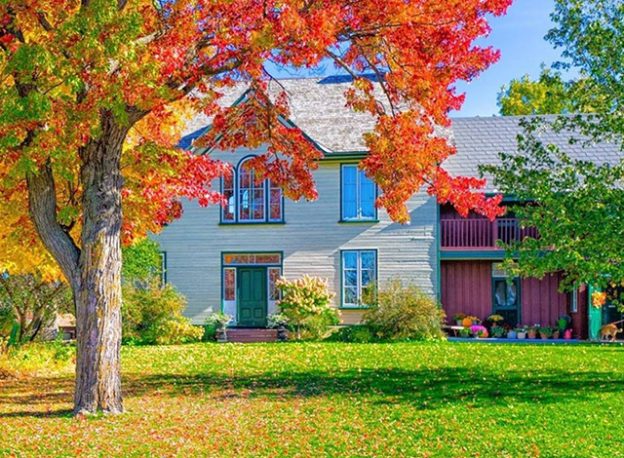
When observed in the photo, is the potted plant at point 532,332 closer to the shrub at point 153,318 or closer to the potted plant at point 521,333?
the potted plant at point 521,333

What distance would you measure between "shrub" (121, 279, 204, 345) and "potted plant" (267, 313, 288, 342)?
8.40ft

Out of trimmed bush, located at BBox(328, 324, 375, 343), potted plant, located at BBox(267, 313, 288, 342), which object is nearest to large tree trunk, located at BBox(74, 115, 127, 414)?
trimmed bush, located at BBox(328, 324, 375, 343)

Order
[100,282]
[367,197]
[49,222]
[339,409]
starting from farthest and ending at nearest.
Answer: [367,197], [339,409], [49,222], [100,282]

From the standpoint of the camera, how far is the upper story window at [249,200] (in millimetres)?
27797

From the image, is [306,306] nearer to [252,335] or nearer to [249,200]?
[252,335]

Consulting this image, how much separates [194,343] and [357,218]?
22.0 feet

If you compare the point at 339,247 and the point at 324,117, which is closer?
the point at 339,247

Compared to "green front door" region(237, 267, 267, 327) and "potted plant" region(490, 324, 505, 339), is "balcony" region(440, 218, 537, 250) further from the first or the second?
"green front door" region(237, 267, 267, 327)

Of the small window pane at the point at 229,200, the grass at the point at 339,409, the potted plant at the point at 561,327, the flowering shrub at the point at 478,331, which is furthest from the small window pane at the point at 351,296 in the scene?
the grass at the point at 339,409

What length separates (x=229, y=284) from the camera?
1104 inches

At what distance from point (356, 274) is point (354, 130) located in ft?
15.5

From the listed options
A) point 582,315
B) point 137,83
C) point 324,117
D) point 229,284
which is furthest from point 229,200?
point 137,83

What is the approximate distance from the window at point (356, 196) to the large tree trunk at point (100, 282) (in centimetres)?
1614

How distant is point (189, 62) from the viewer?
1145 cm
